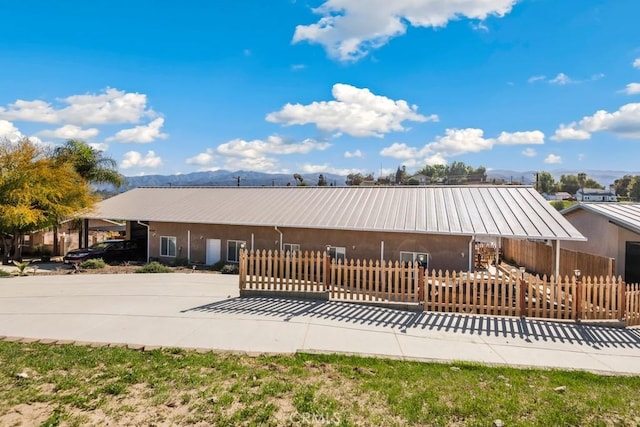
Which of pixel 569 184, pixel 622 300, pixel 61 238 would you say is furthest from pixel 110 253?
pixel 569 184

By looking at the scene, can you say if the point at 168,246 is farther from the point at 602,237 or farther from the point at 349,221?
the point at 602,237

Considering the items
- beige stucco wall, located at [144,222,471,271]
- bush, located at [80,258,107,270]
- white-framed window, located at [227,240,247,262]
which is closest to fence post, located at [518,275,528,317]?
beige stucco wall, located at [144,222,471,271]

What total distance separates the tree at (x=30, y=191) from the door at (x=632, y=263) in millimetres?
26979

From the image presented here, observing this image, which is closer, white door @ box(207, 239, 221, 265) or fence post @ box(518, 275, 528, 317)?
fence post @ box(518, 275, 528, 317)

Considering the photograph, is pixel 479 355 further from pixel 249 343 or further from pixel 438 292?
pixel 249 343

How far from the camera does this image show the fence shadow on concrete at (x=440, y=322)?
852cm

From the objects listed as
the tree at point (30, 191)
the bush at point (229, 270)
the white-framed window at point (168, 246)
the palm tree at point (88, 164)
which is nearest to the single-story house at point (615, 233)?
the bush at point (229, 270)

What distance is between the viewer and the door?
1366 centimetres

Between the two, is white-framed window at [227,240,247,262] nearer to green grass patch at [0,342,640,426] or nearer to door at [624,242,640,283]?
green grass patch at [0,342,640,426]

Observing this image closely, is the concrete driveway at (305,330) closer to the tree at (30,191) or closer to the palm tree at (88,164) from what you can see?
the tree at (30,191)

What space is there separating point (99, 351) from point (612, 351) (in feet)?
34.2

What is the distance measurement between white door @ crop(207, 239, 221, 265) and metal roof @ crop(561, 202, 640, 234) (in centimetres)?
1798

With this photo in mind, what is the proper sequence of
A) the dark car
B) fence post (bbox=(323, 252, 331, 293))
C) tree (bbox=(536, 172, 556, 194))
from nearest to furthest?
fence post (bbox=(323, 252, 331, 293)) → the dark car → tree (bbox=(536, 172, 556, 194))

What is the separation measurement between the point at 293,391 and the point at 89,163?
96.2 ft
